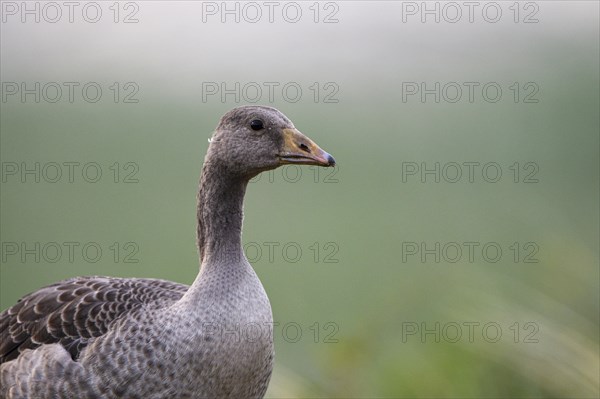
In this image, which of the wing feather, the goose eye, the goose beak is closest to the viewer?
the goose beak

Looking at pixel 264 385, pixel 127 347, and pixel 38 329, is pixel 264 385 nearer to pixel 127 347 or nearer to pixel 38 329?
pixel 127 347

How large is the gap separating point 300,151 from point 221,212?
0.50m

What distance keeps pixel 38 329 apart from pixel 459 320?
6.69ft

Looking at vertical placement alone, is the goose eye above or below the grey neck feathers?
above

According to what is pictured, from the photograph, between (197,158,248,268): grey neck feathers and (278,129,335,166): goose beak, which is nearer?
(278,129,335,166): goose beak

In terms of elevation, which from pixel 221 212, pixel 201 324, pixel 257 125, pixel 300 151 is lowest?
pixel 201 324

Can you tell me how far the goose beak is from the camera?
3498 mm

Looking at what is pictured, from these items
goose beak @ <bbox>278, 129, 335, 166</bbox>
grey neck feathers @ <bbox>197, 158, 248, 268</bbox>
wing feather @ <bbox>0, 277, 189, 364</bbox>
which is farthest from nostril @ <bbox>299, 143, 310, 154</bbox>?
wing feather @ <bbox>0, 277, 189, 364</bbox>

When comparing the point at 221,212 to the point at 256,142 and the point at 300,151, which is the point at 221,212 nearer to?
the point at 256,142

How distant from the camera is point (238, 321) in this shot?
3.55 meters

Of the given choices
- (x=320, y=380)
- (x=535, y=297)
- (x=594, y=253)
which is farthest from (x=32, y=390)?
Result: (x=594, y=253)

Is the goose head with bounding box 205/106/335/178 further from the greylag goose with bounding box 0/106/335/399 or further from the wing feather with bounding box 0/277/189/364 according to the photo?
the wing feather with bounding box 0/277/189/364

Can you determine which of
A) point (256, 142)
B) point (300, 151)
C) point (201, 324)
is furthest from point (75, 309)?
point (300, 151)

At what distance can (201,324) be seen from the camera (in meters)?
3.54
